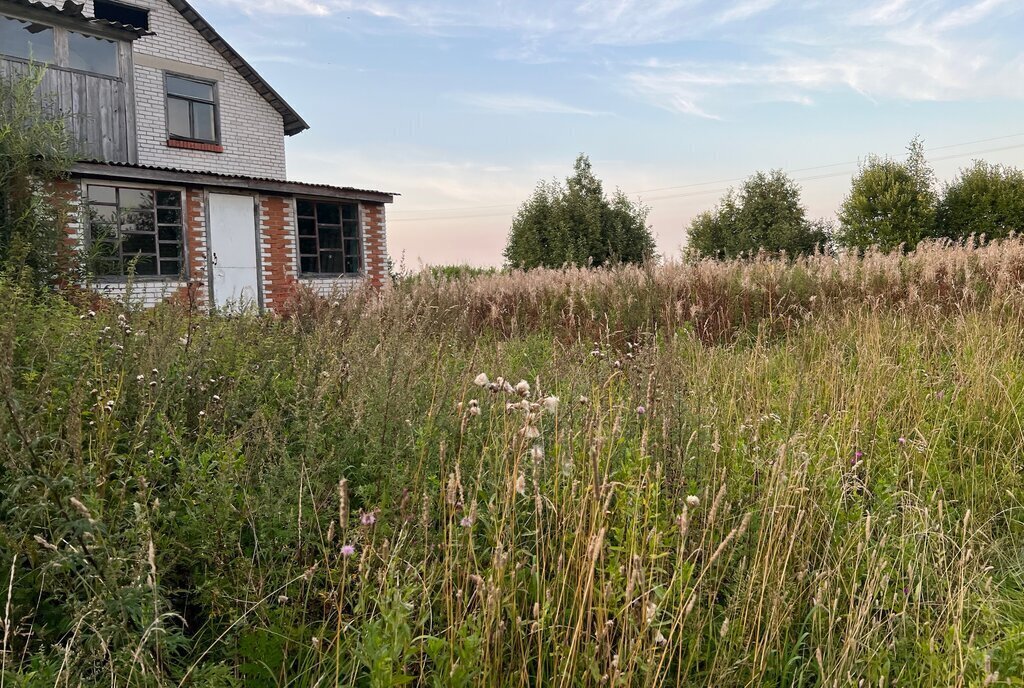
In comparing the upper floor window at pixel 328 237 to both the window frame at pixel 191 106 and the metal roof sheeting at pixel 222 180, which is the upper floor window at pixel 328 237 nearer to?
the metal roof sheeting at pixel 222 180

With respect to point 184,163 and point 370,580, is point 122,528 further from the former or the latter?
point 184,163

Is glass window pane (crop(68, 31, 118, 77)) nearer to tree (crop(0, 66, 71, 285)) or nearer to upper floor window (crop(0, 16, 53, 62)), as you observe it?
upper floor window (crop(0, 16, 53, 62))

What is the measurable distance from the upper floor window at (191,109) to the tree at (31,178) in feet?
13.0

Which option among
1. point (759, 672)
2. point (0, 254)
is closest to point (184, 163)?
point (0, 254)

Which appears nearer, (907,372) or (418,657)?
(418,657)

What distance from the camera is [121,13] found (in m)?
17.3

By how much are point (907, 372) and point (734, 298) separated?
3077 mm

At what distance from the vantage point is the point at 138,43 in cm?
1672

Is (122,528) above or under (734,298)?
under

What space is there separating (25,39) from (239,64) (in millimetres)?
4708

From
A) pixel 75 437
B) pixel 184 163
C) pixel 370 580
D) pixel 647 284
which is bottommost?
pixel 370 580

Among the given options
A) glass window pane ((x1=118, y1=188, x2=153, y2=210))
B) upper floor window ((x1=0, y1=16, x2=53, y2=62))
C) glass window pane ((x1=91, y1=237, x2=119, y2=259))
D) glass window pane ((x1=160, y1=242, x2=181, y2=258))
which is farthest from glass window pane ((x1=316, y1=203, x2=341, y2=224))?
upper floor window ((x1=0, y1=16, x2=53, y2=62))

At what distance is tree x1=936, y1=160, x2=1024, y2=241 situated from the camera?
29.1 meters

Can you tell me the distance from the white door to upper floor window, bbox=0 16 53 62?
438 cm
